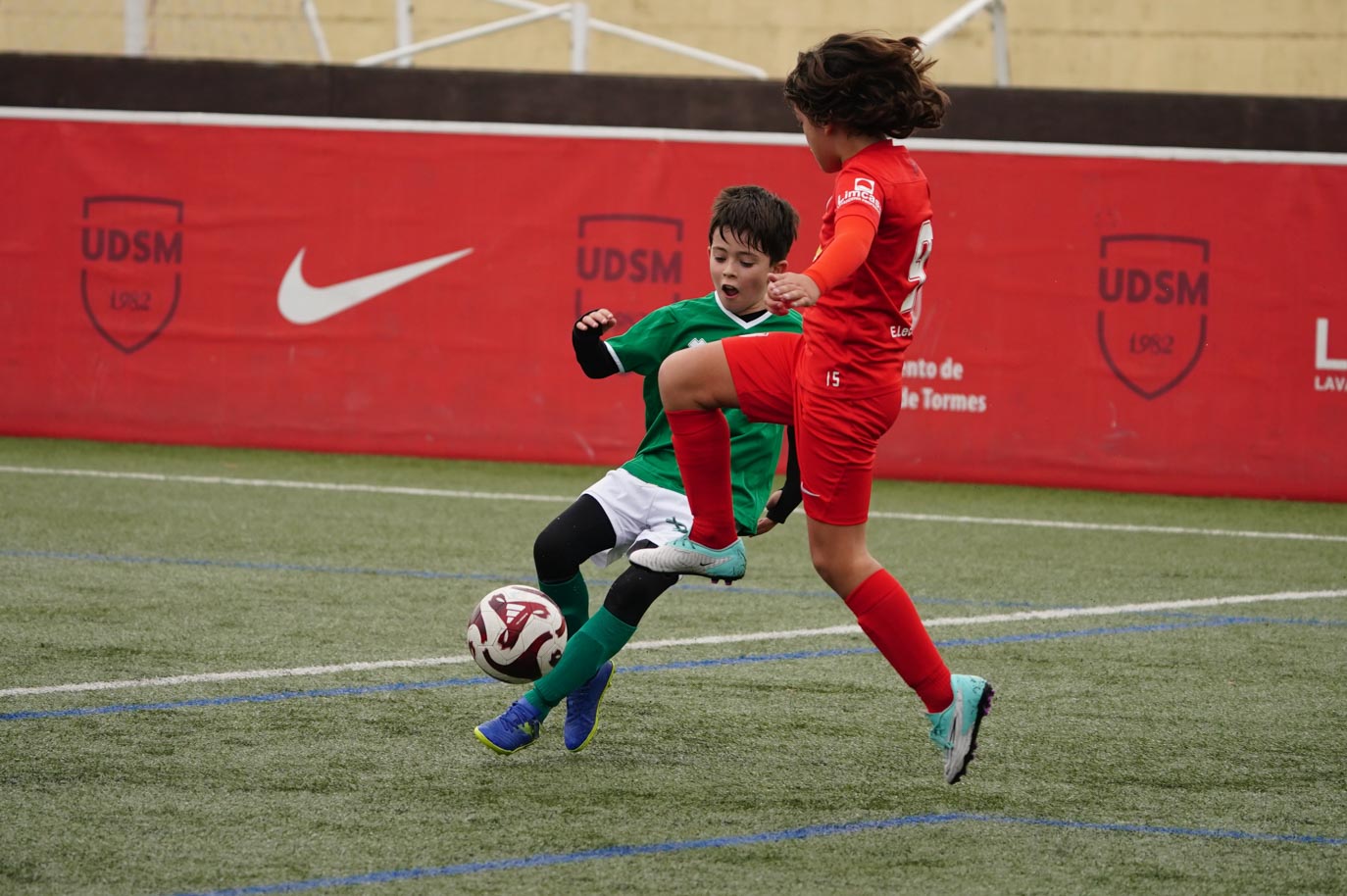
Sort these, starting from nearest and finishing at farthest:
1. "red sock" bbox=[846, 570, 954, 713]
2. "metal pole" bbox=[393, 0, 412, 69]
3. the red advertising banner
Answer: "red sock" bbox=[846, 570, 954, 713] → the red advertising banner → "metal pole" bbox=[393, 0, 412, 69]

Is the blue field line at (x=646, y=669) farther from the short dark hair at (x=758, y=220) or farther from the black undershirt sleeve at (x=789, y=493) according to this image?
the short dark hair at (x=758, y=220)

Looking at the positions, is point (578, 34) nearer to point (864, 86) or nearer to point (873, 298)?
point (864, 86)

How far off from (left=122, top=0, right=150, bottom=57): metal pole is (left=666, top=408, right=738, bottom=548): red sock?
9.04m

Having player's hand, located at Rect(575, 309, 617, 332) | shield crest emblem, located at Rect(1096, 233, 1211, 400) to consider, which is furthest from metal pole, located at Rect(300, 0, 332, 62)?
player's hand, located at Rect(575, 309, 617, 332)

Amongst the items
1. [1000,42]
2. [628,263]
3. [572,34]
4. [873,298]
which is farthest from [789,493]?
[1000,42]

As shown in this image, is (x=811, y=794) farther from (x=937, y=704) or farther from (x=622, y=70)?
(x=622, y=70)

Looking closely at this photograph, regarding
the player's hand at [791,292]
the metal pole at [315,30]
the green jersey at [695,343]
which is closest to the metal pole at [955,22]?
the metal pole at [315,30]

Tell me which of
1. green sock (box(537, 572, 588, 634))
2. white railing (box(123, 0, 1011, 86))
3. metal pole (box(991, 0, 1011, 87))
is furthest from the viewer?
metal pole (box(991, 0, 1011, 87))

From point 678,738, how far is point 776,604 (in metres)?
2.37

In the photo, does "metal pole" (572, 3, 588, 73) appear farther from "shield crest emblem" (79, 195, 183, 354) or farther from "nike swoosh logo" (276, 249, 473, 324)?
"shield crest emblem" (79, 195, 183, 354)

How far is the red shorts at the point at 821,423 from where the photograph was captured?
4.35 metres

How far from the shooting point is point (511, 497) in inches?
408

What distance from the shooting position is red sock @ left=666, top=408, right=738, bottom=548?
4.57 meters

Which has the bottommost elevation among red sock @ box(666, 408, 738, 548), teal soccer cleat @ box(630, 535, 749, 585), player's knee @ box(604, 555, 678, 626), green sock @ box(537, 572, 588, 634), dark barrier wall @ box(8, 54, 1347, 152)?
green sock @ box(537, 572, 588, 634)
